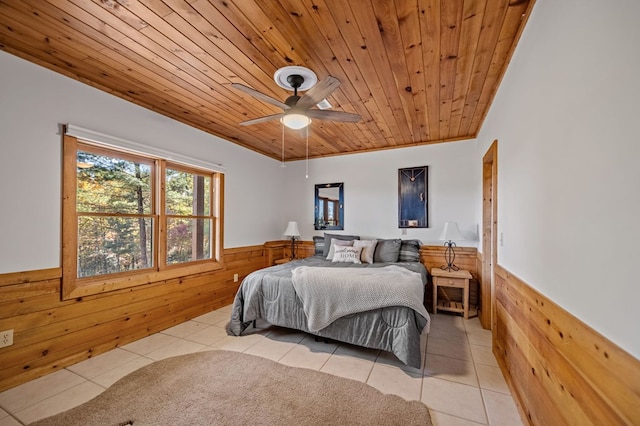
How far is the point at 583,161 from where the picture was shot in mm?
983

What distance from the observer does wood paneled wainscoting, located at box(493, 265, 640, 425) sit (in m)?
0.76

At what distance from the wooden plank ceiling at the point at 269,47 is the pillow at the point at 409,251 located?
194 cm

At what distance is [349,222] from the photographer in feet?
15.3

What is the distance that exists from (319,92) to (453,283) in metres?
2.96

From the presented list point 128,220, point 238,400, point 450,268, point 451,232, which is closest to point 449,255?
point 450,268

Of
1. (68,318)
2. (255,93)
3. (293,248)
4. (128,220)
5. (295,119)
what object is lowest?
(68,318)

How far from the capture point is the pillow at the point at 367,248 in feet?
12.6

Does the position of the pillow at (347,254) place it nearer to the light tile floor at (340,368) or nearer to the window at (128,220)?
the light tile floor at (340,368)

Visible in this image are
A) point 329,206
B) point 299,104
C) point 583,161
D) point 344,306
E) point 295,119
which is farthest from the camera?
point 329,206

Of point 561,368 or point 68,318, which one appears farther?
point 68,318

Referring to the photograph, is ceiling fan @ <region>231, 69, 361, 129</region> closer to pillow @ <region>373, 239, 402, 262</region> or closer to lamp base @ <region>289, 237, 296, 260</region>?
pillow @ <region>373, 239, 402, 262</region>

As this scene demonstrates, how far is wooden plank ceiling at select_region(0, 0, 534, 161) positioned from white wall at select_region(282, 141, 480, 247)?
3.73ft

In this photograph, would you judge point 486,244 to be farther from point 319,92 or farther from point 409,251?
point 319,92

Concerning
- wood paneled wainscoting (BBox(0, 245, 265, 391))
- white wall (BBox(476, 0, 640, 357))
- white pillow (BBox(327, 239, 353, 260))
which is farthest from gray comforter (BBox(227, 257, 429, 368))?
white pillow (BBox(327, 239, 353, 260))
